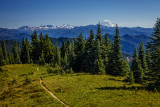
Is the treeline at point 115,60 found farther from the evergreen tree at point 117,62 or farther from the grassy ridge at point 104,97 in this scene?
the grassy ridge at point 104,97

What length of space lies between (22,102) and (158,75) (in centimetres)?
1998

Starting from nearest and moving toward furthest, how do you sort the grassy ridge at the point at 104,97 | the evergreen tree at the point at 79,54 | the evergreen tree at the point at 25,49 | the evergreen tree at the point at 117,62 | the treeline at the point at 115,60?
the grassy ridge at the point at 104,97, the treeline at the point at 115,60, the evergreen tree at the point at 117,62, the evergreen tree at the point at 79,54, the evergreen tree at the point at 25,49

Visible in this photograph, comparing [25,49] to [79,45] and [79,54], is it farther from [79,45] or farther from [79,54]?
[79,54]

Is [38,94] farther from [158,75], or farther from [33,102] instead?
[158,75]

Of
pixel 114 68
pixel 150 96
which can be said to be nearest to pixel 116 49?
pixel 114 68

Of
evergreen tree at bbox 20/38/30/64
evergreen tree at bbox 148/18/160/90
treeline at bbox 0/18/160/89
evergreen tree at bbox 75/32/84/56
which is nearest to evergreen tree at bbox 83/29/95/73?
treeline at bbox 0/18/160/89

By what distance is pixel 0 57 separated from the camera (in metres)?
71.9

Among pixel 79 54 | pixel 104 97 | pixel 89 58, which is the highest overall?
pixel 79 54

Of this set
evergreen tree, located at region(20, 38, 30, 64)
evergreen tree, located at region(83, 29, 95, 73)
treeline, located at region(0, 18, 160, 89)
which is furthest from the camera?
evergreen tree, located at region(20, 38, 30, 64)

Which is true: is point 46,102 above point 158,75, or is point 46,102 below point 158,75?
below

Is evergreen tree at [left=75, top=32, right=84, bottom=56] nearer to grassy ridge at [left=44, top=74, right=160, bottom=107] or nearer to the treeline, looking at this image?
the treeline

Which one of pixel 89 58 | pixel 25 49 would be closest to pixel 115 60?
pixel 89 58

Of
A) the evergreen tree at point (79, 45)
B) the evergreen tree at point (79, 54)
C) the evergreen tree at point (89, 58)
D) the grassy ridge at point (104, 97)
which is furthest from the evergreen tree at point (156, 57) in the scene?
the evergreen tree at point (79, 45)

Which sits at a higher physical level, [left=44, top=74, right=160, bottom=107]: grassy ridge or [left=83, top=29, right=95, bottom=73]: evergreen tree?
[left=83, top=29, right=95, bottom=73]: evergreen tree
